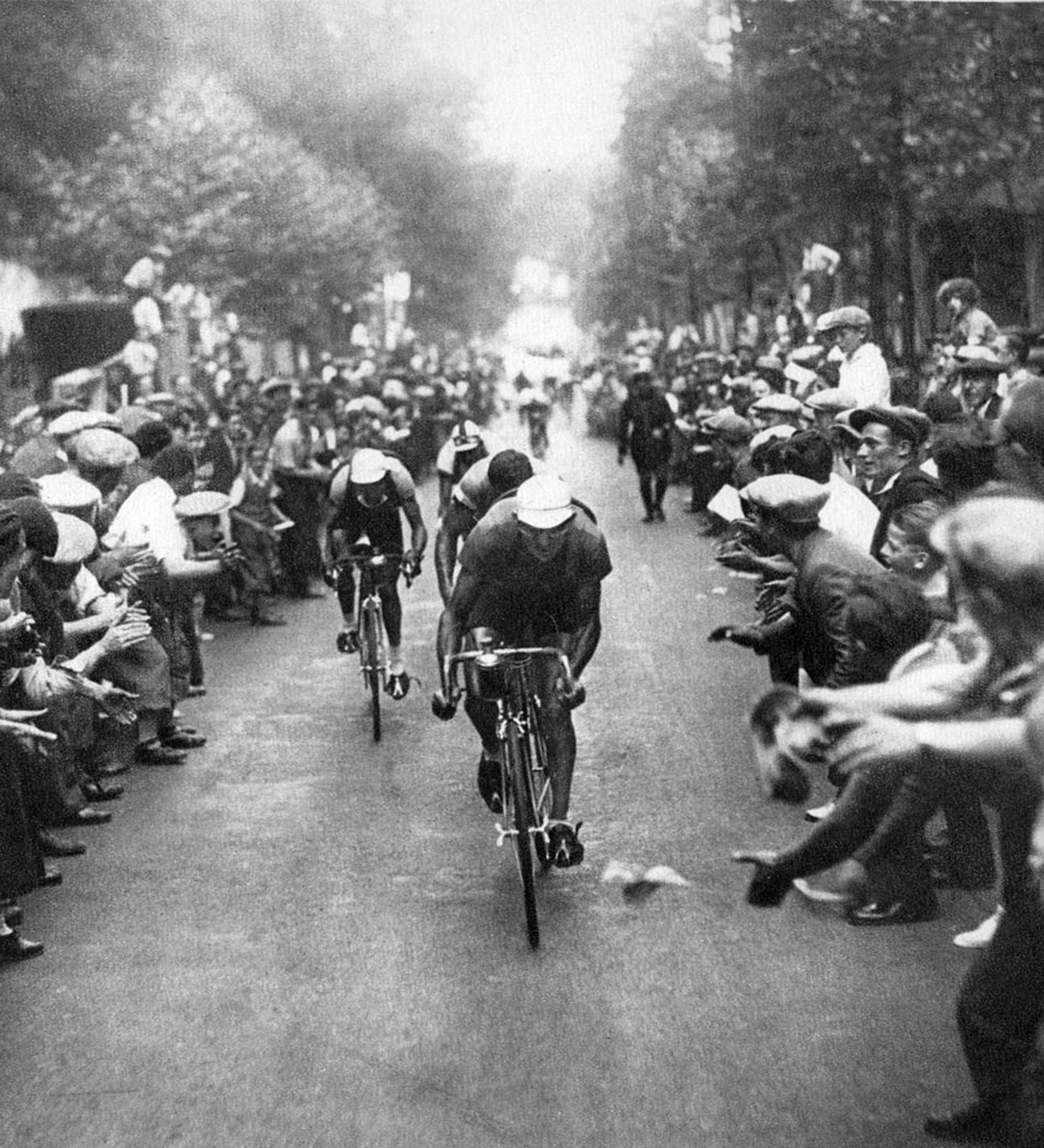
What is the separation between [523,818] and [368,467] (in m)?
5.21

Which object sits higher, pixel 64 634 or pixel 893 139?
pixel 893 139

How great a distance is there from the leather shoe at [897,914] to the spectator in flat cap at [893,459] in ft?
7.52

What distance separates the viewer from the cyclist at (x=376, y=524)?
504 inches

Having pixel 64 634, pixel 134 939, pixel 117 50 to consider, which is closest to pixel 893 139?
pixel 64 634

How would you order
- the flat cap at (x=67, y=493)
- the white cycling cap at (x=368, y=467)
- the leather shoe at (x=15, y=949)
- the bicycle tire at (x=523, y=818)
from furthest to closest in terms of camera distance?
the white cycling cap at (x=368, y=467) → the flat cap at (x=67, y=493) → the leather shoe at (x=15, y=949) → the bicycle tire at (x=523, y=818)

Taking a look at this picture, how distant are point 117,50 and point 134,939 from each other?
3254 cm

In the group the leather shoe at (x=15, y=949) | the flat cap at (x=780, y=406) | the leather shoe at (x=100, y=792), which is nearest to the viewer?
the leather shoe at (x=15, y=949)

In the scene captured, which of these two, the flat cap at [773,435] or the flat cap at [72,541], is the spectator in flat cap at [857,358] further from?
the flat cap at [72,541]

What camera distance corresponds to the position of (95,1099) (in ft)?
20.8

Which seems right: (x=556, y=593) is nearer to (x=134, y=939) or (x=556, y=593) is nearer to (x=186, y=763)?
(x=134, y=939)

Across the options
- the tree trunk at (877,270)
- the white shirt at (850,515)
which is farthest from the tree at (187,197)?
the white shirt at (850,515)

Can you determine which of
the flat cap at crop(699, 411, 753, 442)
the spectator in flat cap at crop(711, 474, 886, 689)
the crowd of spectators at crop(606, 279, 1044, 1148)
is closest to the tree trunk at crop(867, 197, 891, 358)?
the flat cap at crop(699, 411, 753, 442)

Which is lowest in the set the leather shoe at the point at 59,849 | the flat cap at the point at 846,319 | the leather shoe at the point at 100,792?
the leather shoe at the point at 100,792

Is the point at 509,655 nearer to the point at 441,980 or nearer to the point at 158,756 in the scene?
the point at 441,980
